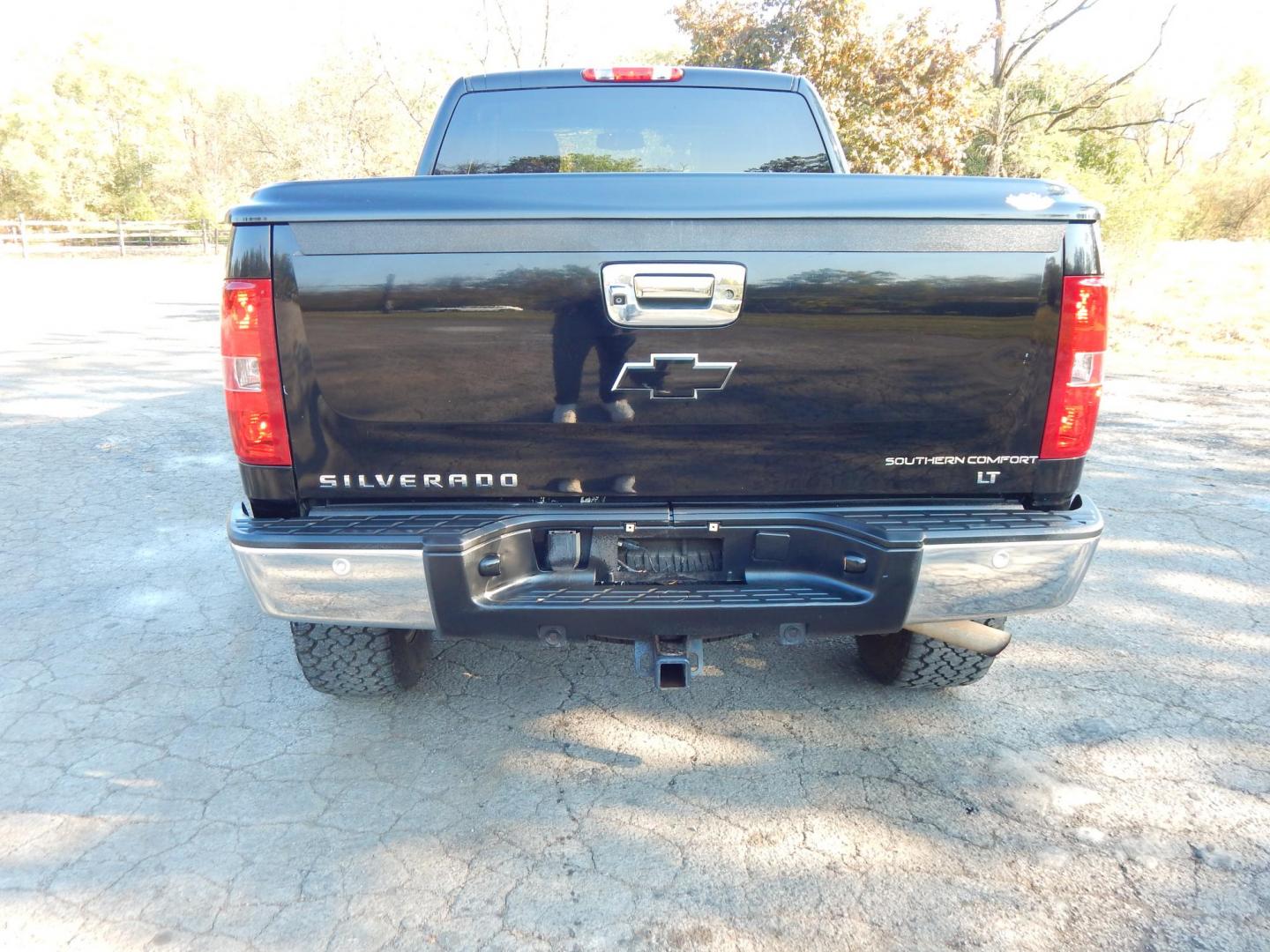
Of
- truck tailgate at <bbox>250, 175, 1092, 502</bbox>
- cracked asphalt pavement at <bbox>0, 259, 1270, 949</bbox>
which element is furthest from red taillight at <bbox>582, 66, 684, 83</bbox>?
cracked asphalt pavement at <bbox>0, 259, 1270, 949</bbox>

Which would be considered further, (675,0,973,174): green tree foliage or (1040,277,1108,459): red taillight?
(675,0,973,174): green tree foliage

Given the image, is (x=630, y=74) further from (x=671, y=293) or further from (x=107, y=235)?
(x=107, y=235)

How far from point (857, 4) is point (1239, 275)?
14.6m

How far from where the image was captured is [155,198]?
41219mm

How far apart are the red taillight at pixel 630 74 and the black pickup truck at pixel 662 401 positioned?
1700 mm

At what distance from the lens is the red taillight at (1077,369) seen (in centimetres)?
233

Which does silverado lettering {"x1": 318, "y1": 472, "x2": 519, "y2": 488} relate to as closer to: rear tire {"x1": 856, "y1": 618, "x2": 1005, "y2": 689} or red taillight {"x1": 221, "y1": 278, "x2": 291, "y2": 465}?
red taillight {"x1": 221, "y1": 278, "x2": 291, "y2": 465}

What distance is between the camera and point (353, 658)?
2.95 meters

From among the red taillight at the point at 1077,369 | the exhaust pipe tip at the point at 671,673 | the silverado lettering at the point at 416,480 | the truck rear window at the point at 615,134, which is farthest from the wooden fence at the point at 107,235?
the red taillight at the point at 1077,369

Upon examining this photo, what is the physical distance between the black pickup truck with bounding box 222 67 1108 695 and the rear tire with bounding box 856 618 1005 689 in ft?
2.03

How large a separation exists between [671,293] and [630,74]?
1.92 m

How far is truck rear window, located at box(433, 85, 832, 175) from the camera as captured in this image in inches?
149

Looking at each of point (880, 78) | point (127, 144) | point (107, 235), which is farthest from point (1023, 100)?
point (127, 144)

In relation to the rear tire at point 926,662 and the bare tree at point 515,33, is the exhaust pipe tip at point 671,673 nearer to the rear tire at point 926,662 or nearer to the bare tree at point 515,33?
the rear tire at point 926,662
